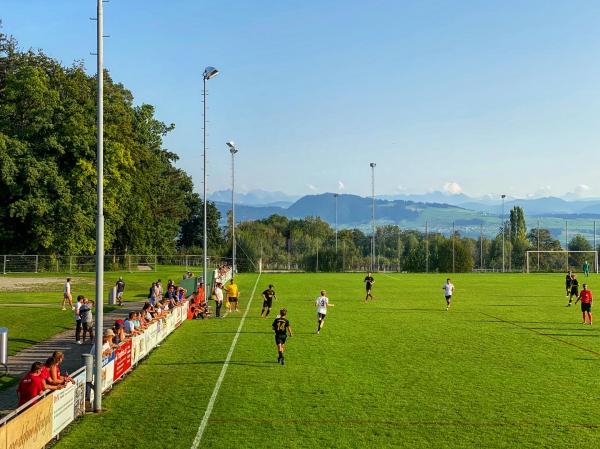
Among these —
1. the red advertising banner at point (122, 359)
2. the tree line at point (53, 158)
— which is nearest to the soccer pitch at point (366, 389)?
the red advertising banner at point (122, 359)

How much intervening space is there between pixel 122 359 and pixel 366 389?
623 centimetres

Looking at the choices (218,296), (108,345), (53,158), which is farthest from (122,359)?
(53,158)

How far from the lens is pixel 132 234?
240 ft

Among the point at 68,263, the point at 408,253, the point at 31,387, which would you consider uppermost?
the point at 408,253

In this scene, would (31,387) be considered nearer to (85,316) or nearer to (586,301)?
(85,316)

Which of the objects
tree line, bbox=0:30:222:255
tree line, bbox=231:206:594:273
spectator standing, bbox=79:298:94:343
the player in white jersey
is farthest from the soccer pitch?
tree line, bbox=231:206:594:273

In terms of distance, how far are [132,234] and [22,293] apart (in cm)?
3180

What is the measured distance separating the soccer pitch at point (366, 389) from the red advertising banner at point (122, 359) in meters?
0.32

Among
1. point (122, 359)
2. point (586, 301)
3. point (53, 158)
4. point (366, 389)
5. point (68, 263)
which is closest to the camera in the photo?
point (366, 389)

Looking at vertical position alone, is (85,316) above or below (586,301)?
below

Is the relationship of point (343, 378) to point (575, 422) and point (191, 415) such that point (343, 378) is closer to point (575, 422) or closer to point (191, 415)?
point (191, 415)

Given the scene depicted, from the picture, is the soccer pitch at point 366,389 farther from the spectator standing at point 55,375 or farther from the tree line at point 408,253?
the tree line at point 408,253

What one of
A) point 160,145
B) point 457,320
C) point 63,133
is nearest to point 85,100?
point 63,133

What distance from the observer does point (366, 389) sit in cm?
1564
